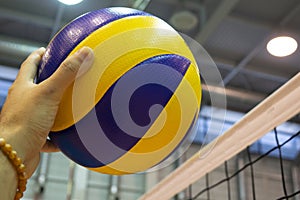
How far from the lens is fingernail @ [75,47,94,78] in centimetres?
102

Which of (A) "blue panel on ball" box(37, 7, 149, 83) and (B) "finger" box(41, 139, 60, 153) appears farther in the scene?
(B) "finger" box(41, 139, 60, 153)

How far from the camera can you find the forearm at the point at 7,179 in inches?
34.5

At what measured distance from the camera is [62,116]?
42.6 inches

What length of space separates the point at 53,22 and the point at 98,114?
3.48m

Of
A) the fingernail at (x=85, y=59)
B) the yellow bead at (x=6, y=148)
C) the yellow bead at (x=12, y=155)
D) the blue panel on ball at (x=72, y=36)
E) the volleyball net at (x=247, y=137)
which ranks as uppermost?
the volleyball net at (x=247, y=137)

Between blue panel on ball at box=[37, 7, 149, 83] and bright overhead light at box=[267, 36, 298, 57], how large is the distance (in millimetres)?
3591

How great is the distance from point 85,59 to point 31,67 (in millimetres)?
169

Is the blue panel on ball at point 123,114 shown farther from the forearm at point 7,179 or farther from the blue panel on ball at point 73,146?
the forearm at point 7,179

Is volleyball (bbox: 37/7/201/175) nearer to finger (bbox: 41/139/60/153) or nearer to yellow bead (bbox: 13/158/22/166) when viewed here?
finger (bbox: 41/139/60/153)

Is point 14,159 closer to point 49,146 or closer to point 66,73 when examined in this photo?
point 66,73

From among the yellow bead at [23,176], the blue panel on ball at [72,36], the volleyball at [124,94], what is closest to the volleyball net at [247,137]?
the volleyball at [124,94]

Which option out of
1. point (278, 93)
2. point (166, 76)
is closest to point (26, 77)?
point (166, 76)

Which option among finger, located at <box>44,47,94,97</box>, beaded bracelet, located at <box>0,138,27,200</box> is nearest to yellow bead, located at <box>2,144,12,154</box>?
beaded bracelet, located at <box>0,138,27,200</box>

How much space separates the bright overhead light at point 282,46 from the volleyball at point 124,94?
357cm
